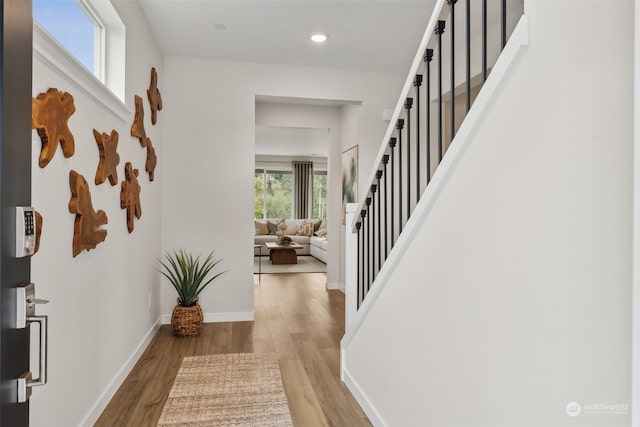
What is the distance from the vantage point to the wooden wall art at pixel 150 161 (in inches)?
126

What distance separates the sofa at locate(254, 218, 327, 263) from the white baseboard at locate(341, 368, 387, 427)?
623cm

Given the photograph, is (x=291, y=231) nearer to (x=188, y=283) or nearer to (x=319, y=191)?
(x=319, y=191)

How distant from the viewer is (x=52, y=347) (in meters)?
1.58

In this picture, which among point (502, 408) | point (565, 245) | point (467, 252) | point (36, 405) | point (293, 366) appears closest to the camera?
point (565, 245)

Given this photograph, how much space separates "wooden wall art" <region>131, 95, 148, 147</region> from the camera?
276 cm

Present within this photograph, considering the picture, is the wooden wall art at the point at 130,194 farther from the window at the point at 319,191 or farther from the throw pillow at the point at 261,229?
the window at the point at 319,191

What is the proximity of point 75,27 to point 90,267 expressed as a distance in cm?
120

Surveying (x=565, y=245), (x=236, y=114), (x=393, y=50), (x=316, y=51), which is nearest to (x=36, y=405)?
(x=565, y=245)

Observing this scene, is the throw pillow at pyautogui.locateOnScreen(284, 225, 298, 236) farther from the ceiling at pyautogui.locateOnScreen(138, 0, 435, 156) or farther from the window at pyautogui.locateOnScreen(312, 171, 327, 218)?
the ceiling at pyautogui.locateOnScreen(138, 0, 435, 156)

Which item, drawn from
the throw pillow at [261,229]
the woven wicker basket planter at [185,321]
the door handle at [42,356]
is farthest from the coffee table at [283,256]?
the door handle at [42,356]

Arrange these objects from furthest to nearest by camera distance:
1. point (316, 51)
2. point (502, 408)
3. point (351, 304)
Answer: point (316, 51) → point (351, 304) → point (502, 408)

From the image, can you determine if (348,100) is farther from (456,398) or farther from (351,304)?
(456,398)

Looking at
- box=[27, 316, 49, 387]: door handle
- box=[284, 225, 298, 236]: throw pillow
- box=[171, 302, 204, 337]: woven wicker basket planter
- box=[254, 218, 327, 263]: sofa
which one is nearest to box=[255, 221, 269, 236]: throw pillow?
box=[254, 218, 327, 263]: sofa

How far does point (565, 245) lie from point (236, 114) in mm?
3530
